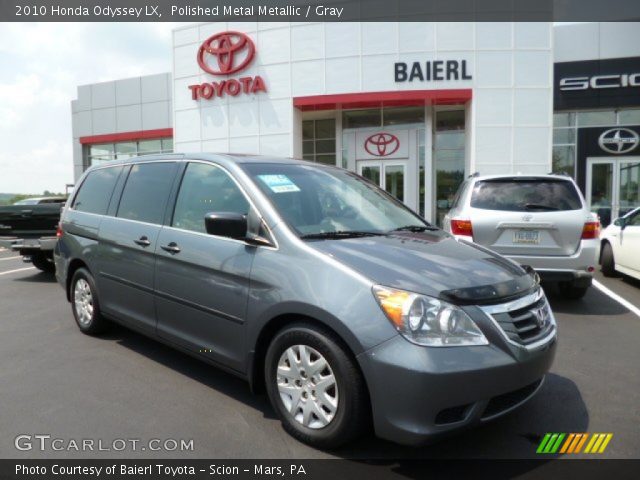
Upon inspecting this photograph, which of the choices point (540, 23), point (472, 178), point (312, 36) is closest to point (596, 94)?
point (540, 23)

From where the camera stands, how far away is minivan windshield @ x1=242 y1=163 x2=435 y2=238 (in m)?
3.31

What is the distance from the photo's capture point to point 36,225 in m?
8.72

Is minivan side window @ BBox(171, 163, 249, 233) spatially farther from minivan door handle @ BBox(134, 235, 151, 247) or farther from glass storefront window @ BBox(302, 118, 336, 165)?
glass storefront window @ BBox(302, 118, 336, 165)

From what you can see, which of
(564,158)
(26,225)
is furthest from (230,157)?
(564,158)

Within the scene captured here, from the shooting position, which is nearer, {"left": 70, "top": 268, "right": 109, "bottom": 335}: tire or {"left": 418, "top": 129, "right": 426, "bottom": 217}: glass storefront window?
{"left": 70, "top": 268, "right": 109, "bottom": 335}: tire

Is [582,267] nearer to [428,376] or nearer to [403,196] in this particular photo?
[428,376]

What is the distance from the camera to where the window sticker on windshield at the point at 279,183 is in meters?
3.46

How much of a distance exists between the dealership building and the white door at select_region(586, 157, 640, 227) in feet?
0.12

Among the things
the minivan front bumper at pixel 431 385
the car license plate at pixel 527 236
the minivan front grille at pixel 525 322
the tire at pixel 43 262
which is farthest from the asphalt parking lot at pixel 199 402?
the tire at pixel 43 262

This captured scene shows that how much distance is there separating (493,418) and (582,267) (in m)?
4.02

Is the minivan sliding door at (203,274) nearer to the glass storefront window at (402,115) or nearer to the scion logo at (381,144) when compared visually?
the glass storefront window at (402,115)

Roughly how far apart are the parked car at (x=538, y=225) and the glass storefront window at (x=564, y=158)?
1327 centimetres

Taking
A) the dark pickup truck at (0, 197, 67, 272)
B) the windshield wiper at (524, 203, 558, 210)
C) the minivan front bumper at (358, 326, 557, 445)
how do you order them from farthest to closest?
the dark pickup truck at (0, 197, 67, 272)
the windshield wiper at (524, 203, 558, 210)
the minivan front bumper at (358, 326, 557, 445)

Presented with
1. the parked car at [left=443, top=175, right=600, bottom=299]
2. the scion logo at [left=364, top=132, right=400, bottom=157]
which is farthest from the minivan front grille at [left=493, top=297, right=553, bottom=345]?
the scion logo at [left=364, top=132, right=400, bottom=157]
